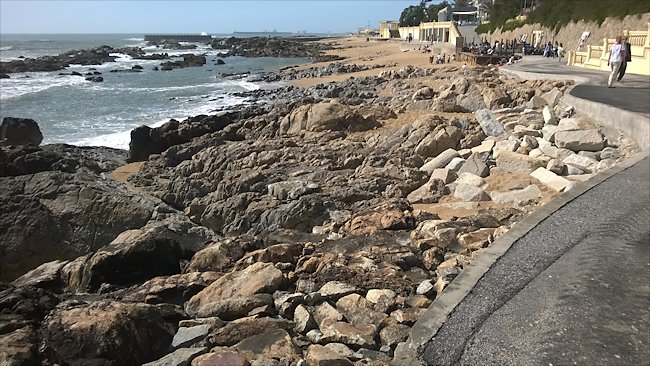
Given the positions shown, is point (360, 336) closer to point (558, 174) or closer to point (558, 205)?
point (558, 205)

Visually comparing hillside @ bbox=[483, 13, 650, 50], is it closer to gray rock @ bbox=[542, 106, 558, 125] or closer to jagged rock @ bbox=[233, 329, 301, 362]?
gray rock @ bbox=[542, 106, 558, 125]

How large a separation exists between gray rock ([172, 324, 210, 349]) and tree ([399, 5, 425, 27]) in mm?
109597

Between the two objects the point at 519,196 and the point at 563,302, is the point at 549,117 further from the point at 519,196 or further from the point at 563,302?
the point at 563,302

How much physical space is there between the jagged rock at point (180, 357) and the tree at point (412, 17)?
361 ft

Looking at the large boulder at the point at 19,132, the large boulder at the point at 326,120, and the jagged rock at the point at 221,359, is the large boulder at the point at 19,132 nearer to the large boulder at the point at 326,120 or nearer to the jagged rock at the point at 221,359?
the large boulder at the point at 326,120

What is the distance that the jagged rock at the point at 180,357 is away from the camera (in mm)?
A: 4148

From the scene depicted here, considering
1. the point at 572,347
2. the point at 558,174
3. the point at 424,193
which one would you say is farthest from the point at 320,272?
the point at 558,174

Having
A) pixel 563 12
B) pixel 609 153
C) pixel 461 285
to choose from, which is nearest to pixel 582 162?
pixel 609 153

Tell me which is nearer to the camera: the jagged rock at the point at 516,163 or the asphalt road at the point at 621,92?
the jagged rock at the point at 516,163

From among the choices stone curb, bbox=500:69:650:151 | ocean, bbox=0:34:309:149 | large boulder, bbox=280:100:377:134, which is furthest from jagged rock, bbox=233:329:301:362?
ocean, bbox=0:34:309:149

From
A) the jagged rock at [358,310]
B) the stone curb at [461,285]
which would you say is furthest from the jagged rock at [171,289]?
the stone curb at [461,285]

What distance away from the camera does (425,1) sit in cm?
11744

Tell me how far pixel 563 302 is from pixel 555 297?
10 centimetres

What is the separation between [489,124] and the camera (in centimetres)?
1301
